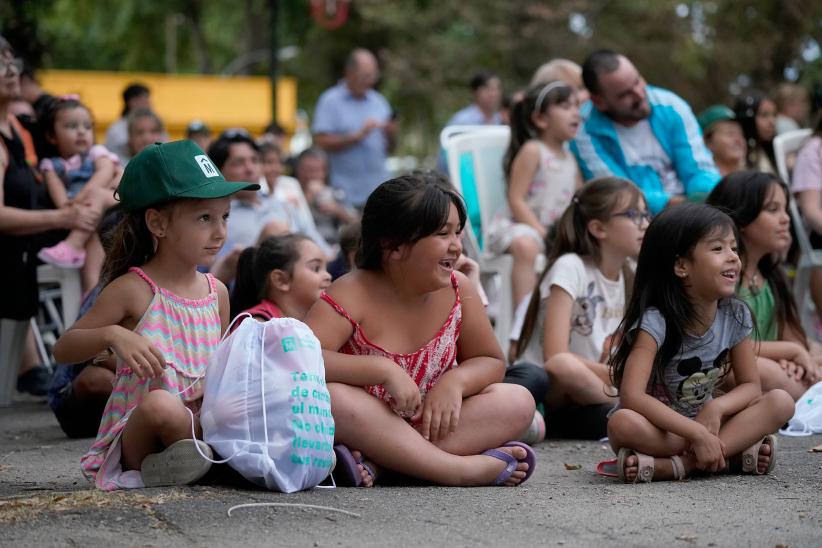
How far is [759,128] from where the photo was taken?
26.8 feet

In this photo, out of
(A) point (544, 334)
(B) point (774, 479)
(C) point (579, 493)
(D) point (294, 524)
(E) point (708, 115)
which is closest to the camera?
(D) point (294, 524)

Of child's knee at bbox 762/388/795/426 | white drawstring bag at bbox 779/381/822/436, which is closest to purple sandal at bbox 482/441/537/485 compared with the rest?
child's knee at bbox 762/388/795/426

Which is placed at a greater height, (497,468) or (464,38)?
(464,38)

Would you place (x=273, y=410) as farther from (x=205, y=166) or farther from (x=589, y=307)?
(x=589, y=307)

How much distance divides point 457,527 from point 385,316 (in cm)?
96

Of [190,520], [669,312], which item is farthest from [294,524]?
[669,312]

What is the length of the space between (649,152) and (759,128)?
1.70m

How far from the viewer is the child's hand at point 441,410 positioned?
3.69 m

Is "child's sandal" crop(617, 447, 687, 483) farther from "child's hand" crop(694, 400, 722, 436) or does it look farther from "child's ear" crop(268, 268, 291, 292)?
"child's ear" crop(268, 268, 291, 292)

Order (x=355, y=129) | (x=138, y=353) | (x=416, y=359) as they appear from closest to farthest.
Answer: (x=138, y=353) → (x=416, y=359) → (x=355, y=129)

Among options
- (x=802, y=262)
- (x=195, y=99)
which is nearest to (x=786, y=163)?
(x=802, y=262)

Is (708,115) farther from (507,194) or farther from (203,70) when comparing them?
(203,70)

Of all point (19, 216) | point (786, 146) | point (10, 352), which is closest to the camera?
point (19, 216)

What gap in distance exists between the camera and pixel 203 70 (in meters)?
28.7
